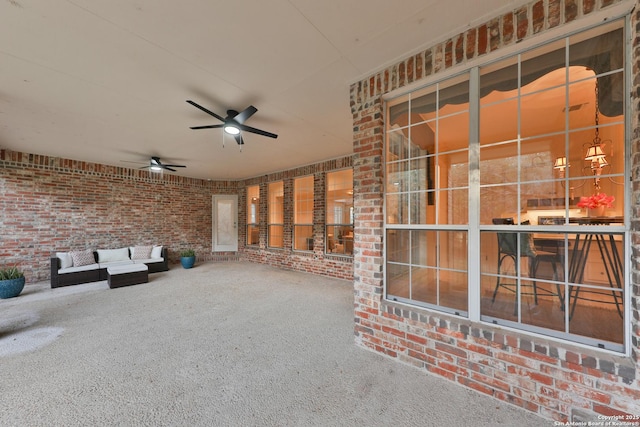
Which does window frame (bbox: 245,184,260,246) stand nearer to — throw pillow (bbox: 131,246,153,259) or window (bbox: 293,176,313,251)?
window (bbox: 293,176,313,251)

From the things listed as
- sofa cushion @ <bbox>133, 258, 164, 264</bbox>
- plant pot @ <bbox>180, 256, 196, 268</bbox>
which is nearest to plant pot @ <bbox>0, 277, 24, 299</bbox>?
sofa cushion @ <bbox>133, 258, 164, 264</bbox>

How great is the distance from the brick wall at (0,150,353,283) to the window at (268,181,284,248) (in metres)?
0.24

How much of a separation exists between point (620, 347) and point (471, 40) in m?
2.43

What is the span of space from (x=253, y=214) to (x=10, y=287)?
214 inches

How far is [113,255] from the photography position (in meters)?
6.20

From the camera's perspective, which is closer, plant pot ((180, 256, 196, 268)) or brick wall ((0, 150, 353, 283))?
brick wall ((0, 150, 353, 283))

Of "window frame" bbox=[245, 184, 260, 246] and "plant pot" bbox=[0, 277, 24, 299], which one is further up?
"window frame" bbox=[245, 184, 260, 246]

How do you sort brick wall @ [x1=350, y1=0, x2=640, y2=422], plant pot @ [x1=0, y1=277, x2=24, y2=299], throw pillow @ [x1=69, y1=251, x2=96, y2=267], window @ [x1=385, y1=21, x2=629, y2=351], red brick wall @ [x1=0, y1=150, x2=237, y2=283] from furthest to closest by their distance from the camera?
throw pillow @ [x1=69, y1=251, x2=96, y2=267]
red brick wall @ [x1=0, y1=150, x2=237, y2=283]
plant pot @ [x1=0, y1=277, x2=24, y2=299]
window @ [x1=385, y1=21, x2=629, y2=351]
brick wall @ [x1=350, y1=0, x2=640, y2=422]

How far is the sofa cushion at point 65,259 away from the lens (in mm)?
5301

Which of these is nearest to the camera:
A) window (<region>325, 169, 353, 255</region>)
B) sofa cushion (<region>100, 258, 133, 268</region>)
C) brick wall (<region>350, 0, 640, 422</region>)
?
brick wall (<region>350, 0, 640, 422</region>)

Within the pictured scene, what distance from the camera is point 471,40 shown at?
1924mm

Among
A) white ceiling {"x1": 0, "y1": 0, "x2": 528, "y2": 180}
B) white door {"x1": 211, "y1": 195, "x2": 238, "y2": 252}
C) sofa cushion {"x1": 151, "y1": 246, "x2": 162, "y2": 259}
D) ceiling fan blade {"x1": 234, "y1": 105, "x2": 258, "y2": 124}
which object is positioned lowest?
sofa cushion {"x1": 151, "y1": 246, "x2": 162, "y2": 259}

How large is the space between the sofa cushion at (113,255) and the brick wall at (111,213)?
0.34 m

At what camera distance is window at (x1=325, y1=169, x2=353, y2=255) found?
592 centimetres
